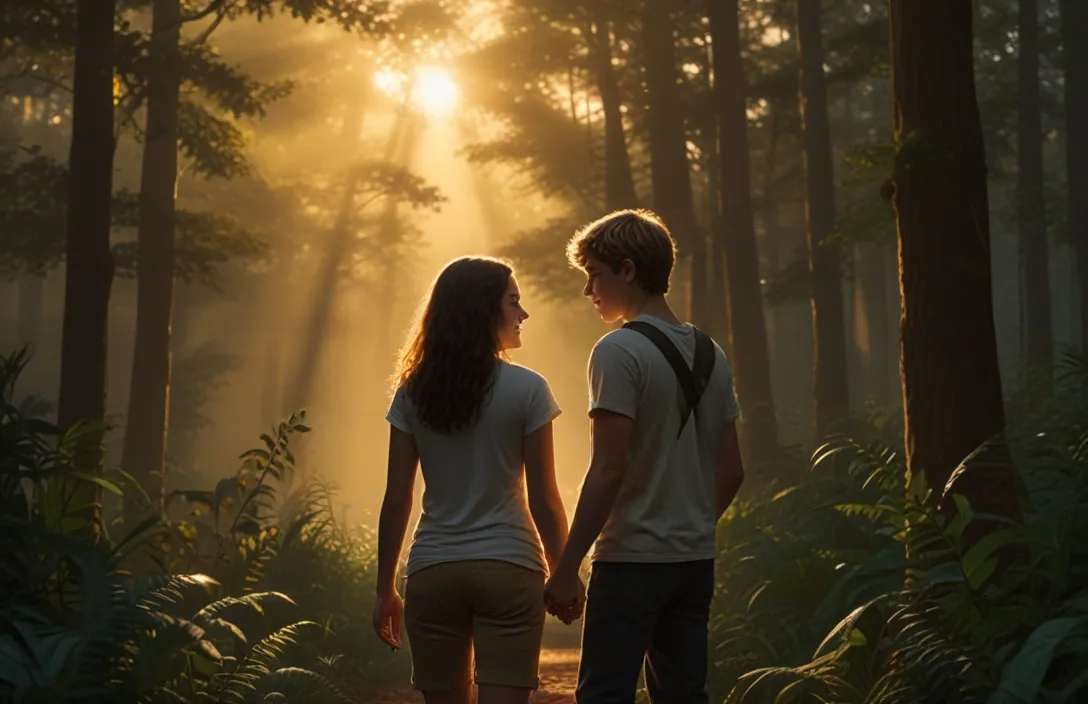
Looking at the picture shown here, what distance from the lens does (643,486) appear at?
15.6 feet

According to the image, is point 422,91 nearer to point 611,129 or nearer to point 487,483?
point 611,129

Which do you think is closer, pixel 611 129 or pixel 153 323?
pixel 153 323

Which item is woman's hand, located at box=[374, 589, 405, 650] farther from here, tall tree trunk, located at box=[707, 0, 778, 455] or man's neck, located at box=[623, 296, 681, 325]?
tall tree trunk, located at box=[707, 0, 778, 455]

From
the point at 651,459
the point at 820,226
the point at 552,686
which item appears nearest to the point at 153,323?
the point at 552,686

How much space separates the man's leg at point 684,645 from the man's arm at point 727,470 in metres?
0.36

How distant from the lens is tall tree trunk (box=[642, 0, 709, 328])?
22219mm

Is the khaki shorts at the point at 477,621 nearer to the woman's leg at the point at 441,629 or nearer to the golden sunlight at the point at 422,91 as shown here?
the woman's leg at the point at 441,629

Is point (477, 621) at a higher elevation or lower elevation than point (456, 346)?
lower

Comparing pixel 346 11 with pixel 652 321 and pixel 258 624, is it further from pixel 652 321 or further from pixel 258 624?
pixel 652 321

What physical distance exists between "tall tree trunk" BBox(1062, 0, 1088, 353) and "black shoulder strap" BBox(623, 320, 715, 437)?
20368 millimetres

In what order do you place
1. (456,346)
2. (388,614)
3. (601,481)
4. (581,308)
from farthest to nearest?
(581,308)
(388,614)
(456,346)
(601,481)

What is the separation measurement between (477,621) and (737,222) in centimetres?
1719

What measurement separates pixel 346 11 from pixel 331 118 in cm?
3079

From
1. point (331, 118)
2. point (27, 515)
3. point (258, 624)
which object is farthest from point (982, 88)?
point (27, 515)
